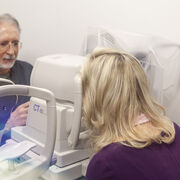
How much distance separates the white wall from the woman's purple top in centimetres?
86

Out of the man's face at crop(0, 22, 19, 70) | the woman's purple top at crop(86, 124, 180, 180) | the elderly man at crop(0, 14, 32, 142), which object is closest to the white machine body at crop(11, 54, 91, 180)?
the woman's purple top at crop(86, 124, 180, 180)

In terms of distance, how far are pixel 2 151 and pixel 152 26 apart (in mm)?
1084

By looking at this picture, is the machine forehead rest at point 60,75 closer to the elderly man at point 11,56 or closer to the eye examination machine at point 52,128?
the eye examination machine at point 52,128

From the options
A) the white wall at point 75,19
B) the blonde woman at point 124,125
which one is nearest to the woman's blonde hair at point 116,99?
the blonde woman at point 124,125

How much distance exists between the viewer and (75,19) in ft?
6.36

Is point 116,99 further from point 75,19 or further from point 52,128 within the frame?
point 75,19

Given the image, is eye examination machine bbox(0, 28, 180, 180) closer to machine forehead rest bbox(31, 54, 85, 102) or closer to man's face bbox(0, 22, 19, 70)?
machine forehead rest bbox(31, 54, 85, 102)

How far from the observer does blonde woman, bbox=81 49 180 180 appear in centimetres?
85

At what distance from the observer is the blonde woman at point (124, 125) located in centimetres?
85

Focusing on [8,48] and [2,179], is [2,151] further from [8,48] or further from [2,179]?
[8,48]

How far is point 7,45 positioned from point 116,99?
1198 millimetres

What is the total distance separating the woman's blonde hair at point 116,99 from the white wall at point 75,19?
70 cm

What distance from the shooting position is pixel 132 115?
945 millimetres

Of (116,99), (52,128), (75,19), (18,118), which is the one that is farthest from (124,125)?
(75,19)
